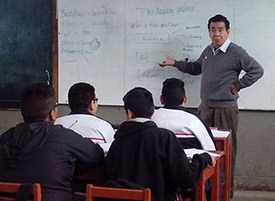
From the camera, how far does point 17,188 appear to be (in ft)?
7.30

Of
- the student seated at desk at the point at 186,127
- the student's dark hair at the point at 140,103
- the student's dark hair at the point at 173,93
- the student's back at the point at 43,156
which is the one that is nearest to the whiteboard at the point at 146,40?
the student's dark hair at the point at 173,93

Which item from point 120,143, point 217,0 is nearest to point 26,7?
point 217,0

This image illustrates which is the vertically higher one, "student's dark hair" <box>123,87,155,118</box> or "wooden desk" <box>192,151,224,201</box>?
"student's dark hair" <box>123,87,155,118</box>

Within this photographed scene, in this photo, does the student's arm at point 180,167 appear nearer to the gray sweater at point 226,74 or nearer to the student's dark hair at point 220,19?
the gray sweater at point 226,74

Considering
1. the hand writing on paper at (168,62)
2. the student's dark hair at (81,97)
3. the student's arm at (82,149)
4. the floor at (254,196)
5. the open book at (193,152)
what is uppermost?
the hand writing on paper at (168,62)

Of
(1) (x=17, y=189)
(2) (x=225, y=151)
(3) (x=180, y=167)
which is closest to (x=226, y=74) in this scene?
(2) (x=225, y=151)

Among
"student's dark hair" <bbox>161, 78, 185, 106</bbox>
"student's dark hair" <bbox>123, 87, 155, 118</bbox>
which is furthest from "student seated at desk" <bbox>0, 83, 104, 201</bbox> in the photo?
"student's dark hair" <bbox>161, 78, 185, 106</bbox>

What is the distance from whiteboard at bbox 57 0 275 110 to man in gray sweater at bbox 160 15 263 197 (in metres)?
0.28

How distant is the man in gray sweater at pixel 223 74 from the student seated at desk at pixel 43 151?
6.89 ft

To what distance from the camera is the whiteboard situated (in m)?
4.69

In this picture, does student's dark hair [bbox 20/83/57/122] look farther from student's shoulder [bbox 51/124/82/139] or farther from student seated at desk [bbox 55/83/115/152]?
student seated at desk [bbox 55/83/115/152]

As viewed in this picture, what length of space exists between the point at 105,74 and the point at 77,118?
7.16 feet

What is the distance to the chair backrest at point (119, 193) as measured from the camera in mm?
2129

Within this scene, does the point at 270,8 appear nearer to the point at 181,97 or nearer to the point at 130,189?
the point at 181,97
